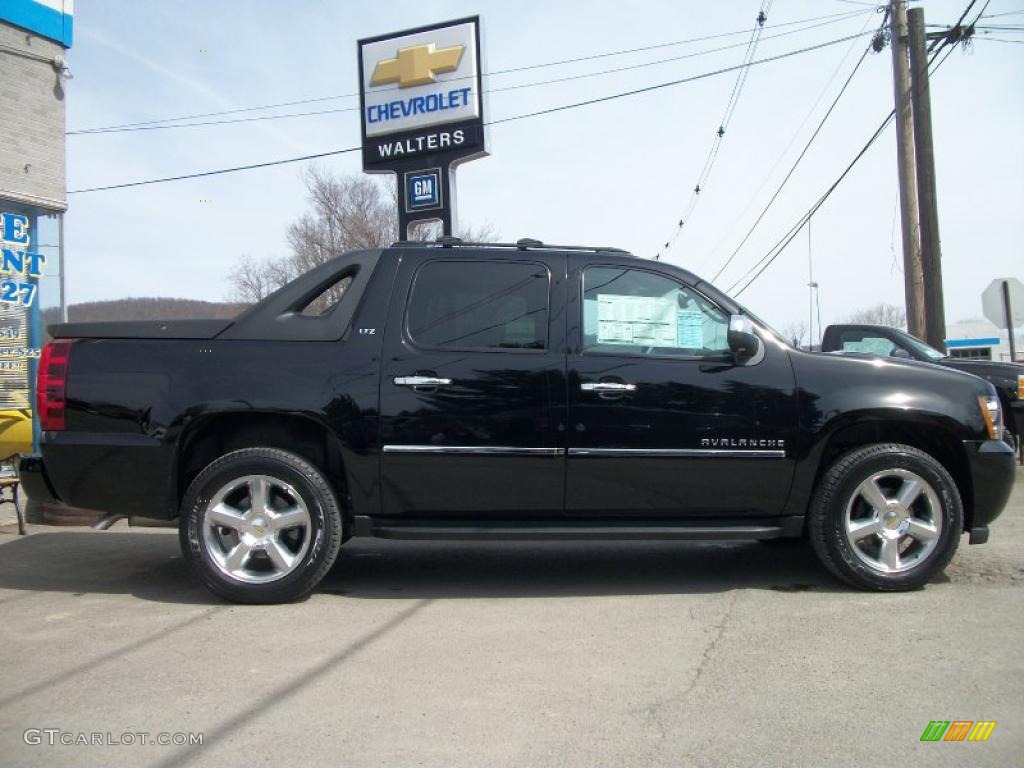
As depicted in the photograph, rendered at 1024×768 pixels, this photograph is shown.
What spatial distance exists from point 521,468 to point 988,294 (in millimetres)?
13337

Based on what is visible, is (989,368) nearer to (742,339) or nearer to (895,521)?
(895,521)

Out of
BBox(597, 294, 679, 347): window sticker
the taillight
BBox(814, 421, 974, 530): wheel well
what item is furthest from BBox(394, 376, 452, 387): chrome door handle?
BBox(814, 421, 974, 530): wheel well

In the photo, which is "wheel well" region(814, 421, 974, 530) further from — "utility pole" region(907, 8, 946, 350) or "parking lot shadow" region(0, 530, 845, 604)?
"utility pole" region(907, 8, 946, 350)

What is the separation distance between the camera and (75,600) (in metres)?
4.94

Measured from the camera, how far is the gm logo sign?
1358cm

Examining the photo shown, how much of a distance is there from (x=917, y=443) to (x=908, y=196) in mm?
9154

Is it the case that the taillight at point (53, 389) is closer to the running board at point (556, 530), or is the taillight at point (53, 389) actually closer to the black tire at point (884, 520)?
the running board at point (556, 530)

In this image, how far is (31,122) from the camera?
11625mm

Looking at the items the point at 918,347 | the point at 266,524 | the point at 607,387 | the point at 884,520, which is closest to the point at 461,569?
the point at 266,524

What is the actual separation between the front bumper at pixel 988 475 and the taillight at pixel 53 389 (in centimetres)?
518

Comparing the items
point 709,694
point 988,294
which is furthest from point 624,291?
point 988,294

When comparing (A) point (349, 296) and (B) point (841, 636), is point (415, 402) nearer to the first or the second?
(A) point (349, 296)

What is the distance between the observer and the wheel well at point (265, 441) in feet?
15.9


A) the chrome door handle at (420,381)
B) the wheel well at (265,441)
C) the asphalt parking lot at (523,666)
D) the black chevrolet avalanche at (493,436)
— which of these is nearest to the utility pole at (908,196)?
the asphalt parking lot at (523,666)
